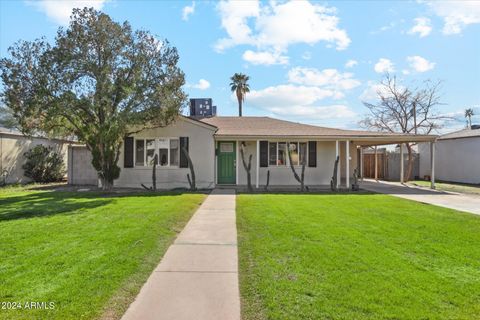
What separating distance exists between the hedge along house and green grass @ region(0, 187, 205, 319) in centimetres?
589

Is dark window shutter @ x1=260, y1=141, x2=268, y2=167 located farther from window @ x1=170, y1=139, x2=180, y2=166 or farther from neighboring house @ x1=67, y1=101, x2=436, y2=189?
window @ x1=170, y1=139, x2=180, y2=166

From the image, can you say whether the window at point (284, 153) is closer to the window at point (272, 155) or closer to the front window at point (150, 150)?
the window at point (272, 155)

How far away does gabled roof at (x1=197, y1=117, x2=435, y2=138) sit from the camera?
1577cm

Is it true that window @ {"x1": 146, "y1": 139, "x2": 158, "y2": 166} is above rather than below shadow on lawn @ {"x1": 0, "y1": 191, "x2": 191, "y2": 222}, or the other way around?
above

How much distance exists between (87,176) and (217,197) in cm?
880

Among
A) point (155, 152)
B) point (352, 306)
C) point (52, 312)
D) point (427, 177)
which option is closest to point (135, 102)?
point (155, 152)

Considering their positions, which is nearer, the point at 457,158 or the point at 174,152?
the point at 174,152

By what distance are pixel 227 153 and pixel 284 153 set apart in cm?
288

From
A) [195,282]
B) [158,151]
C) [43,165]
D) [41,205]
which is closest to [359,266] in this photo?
[195,282]

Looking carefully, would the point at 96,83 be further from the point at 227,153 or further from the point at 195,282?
the point at 195,282

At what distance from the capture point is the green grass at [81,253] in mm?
3566

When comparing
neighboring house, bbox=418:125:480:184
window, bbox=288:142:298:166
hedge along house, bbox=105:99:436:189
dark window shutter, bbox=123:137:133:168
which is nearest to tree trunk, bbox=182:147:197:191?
hedge along house, bbox=105:99:436:189

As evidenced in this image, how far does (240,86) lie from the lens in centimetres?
3775

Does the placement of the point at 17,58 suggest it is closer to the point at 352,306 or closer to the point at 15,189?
the point at 15,189
